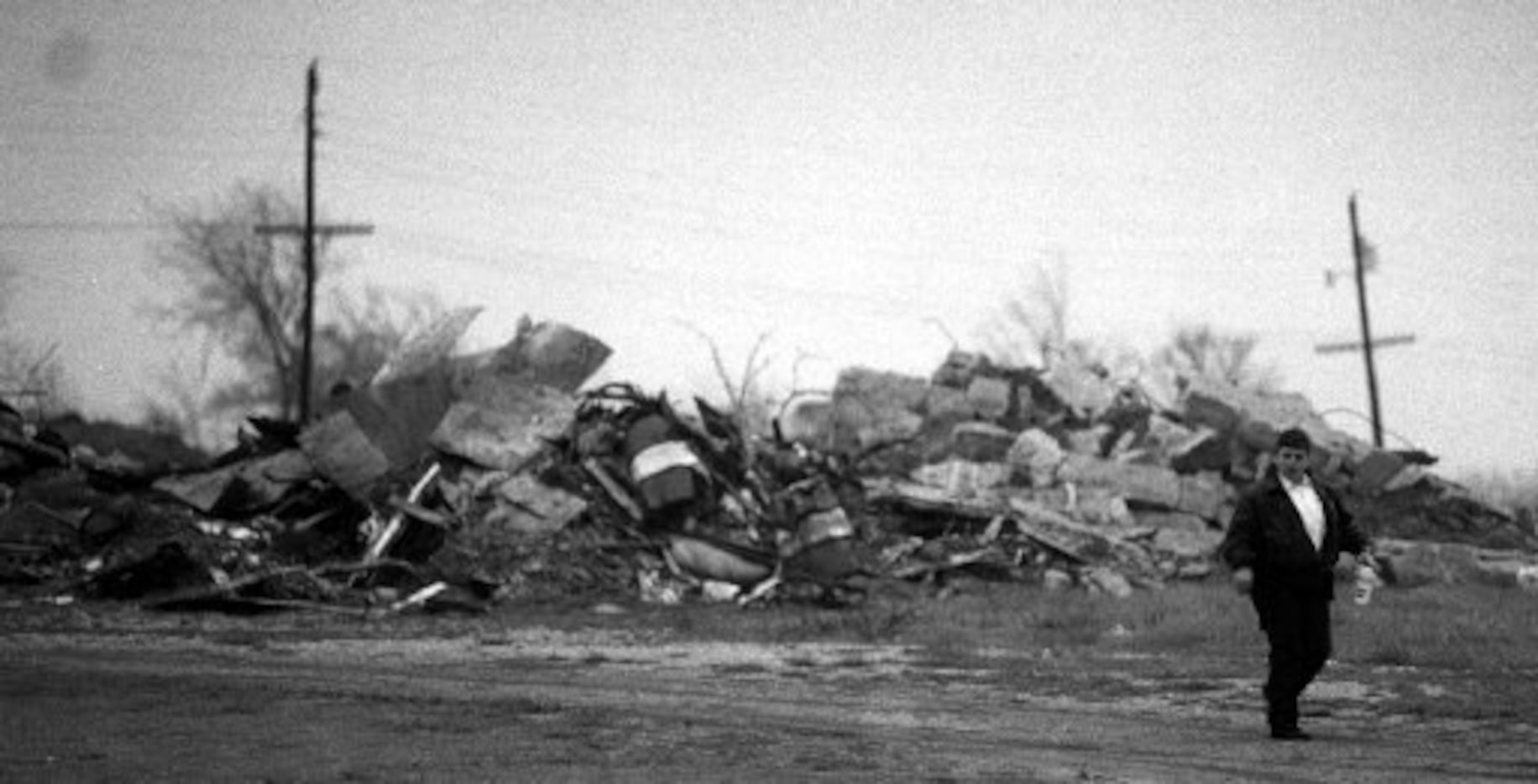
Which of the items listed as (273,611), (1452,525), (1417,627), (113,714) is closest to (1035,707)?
(113,714)

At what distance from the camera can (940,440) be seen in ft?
72.7

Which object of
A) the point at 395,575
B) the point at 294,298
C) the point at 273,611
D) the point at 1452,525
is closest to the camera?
the point at 273,611

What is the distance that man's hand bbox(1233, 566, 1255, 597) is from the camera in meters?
6.26

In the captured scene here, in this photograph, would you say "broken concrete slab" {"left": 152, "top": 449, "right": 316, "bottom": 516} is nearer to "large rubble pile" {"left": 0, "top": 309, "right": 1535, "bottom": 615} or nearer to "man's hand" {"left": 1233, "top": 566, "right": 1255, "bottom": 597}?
"large rubble pile" {"left": 0, "top": 309, "right": 1535, "bottom": 615}

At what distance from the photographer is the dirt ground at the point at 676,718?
4898mm

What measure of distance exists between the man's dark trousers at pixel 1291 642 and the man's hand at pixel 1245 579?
6 cm

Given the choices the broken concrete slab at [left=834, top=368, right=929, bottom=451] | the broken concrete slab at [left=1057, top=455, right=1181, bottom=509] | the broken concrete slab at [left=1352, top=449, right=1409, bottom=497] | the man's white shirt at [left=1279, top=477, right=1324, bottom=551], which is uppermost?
the man's white shirt at [left=1279, top=477, right=1324, bottom=551]

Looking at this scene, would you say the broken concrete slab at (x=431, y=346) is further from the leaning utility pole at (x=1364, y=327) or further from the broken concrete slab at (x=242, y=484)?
the leaning utility pole at (x=1364, y=327)

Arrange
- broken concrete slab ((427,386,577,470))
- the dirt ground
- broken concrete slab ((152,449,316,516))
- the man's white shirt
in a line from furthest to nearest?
broken concrete slab ((427,386,577,470)) → broken concrete slab ((152,449,316,516)) → the man's white shirt → the dirt ground

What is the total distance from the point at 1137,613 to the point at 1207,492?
297 inches

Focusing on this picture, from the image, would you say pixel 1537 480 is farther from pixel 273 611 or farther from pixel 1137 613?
pixel 273 611

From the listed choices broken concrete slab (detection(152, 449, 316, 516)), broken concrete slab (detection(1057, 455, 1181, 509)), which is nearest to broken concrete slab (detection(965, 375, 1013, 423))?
broken concrete slab (detection(1057, 455, 1181, 509))

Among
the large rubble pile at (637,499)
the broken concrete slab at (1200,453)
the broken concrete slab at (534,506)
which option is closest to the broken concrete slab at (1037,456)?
the large rubble pile at (637,499)

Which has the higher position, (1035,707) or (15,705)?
(15,705)
